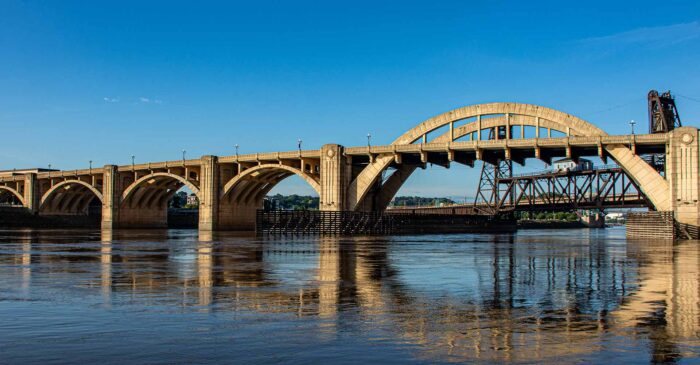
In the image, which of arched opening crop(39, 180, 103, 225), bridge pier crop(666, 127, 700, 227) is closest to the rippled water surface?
bridge pier crop(666, 127, 700, 227)

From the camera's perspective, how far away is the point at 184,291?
18031 millimetres

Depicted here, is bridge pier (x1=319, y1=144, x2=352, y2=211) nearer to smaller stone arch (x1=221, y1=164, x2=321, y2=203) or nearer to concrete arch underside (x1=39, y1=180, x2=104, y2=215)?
smaller stone arch (x1=221, y1=164, x2=321, y2=203)

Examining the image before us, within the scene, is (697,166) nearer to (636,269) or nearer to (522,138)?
(522,138)

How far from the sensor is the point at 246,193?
10606 cm

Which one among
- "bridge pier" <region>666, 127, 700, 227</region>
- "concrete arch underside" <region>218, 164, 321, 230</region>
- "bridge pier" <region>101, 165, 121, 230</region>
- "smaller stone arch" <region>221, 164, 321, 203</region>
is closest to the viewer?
"bridge pier" <region>666, 127, 700, 227</region>

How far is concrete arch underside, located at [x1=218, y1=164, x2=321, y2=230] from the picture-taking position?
99.2 m

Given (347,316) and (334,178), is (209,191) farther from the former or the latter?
(347,316)

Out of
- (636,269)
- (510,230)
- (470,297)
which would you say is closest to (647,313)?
(470,297)

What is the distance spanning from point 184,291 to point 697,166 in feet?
191

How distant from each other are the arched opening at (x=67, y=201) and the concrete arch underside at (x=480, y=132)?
73566mm

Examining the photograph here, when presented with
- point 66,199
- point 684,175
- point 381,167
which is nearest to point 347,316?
point 684,175

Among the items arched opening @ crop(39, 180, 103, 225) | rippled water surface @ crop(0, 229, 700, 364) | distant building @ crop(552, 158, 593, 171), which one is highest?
distant building @ crop(552, 158, 593, 171)

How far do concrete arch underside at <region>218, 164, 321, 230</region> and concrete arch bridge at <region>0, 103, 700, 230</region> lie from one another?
0.16 m

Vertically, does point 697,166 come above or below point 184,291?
above
